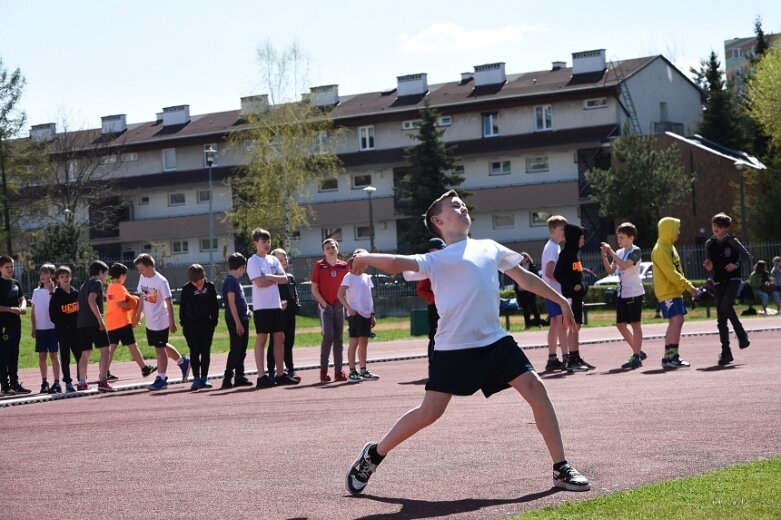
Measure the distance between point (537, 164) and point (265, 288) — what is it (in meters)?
57.0

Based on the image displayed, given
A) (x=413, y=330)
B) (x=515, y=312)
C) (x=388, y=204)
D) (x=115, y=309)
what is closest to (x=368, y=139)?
(x=388, y=204)

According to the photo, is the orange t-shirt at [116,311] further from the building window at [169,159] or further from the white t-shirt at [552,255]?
the building window at [169,159]

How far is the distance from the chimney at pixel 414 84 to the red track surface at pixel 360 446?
Result: 6521cm

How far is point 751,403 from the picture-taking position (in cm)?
1141

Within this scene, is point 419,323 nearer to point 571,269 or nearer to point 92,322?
point 92,322

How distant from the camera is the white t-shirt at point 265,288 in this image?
17188 mm

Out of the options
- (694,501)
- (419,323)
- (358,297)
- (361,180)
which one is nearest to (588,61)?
(361,180)

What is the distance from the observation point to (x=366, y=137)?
78.6 meters

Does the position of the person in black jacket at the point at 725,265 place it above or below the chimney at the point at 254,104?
below

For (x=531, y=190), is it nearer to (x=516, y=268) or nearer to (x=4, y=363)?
(x=4, y=363)

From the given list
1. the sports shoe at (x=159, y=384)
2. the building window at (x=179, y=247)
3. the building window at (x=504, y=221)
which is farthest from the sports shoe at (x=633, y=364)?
the building window at (x=179, y=247)

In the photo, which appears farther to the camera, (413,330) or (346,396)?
(413,330)

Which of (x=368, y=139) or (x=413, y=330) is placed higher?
(x=368, y=139)

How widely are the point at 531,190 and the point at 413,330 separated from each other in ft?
132
